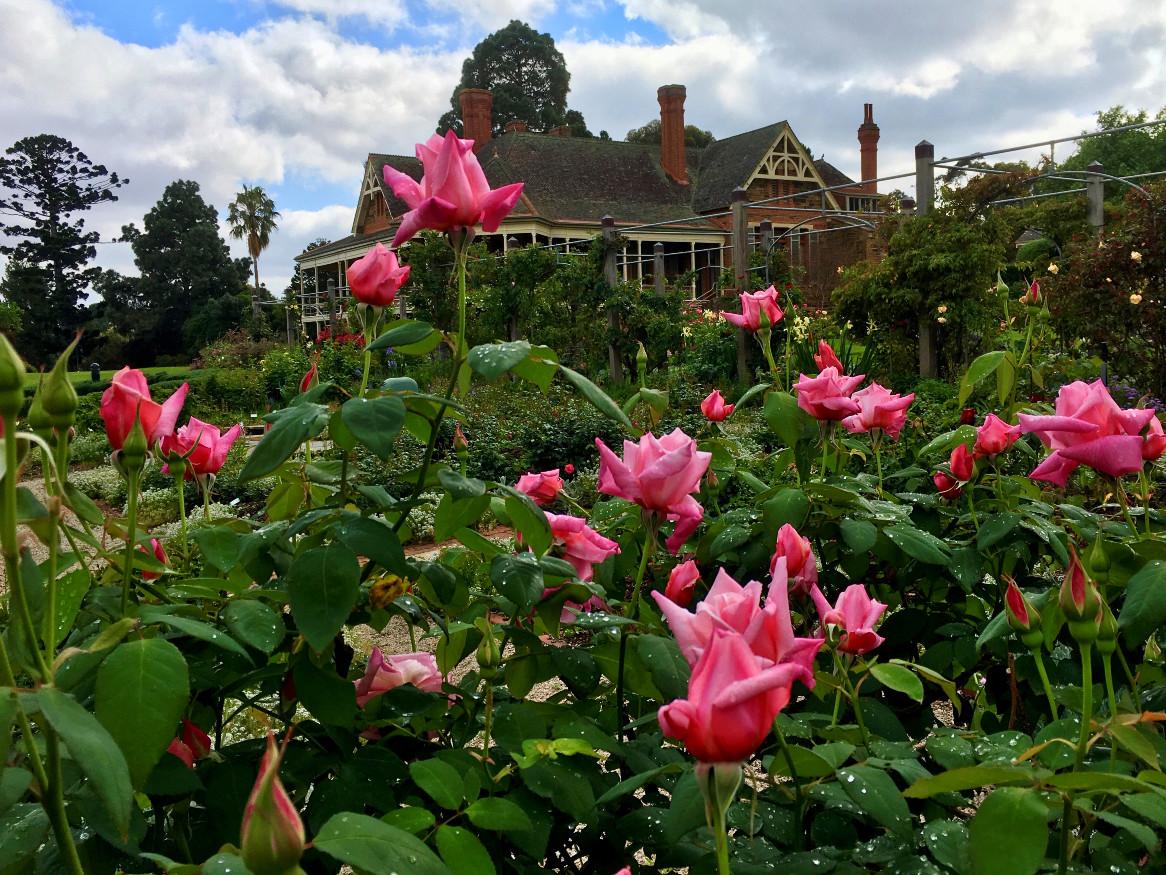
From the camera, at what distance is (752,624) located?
636 millimetres

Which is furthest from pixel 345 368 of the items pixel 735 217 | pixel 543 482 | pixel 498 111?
pixel 498 111

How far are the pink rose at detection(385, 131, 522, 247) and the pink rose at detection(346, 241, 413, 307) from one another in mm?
67

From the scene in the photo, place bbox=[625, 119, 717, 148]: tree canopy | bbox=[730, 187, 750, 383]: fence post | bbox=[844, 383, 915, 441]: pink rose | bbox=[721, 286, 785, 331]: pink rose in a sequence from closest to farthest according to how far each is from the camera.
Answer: bbox=[844, 383, 915, 441]: pink rose
bbox=[721, 286, 785, 331]: pink rose
bbox=[730, 187, 750, 383]: fence post
bbox=[625, 119, 717, 148]: tree canopy

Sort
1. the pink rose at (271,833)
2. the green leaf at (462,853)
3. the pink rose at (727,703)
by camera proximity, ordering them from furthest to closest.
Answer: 1. the green leaf at (462,853)
2. the pink rose at (727,703)
3. the pink rose at (271,833)

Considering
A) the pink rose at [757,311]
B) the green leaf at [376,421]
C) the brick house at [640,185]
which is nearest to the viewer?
the green leaf at [376,421]

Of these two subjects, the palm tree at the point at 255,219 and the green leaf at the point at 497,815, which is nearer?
the green leaf at the point at 497,815

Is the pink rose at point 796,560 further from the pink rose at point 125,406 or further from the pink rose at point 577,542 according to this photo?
the pink rose at point 125,406

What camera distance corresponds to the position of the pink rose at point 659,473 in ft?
3.22

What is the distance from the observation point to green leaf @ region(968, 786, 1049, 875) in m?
0.60

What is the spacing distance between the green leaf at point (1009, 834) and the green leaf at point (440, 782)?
1.23 ft

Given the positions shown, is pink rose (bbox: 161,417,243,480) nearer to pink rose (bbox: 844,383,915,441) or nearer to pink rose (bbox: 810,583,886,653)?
pink rose (bbox: 810,583,886,653)

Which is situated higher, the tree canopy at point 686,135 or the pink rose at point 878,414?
the tree canopy at point 686,135

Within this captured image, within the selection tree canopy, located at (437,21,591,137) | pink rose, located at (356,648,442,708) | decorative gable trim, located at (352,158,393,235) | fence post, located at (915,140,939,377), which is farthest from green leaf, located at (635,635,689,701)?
tree canopy, located at (437,21,591,137)

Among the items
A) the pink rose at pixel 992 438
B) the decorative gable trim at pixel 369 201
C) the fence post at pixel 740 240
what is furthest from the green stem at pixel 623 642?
the decorative gable trim at pixel 369 201
